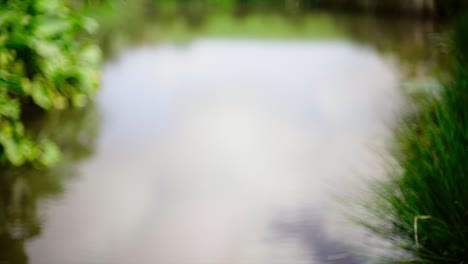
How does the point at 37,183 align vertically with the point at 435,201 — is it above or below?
above

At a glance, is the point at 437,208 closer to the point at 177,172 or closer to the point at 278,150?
the point at 177,172

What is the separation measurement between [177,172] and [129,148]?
1.88 ft

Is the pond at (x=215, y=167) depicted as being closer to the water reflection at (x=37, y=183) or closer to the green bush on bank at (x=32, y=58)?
the water reflection at (x=37, y=183)

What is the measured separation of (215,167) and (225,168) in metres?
0.06

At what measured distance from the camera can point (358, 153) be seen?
139 inches

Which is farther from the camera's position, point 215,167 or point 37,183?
point 215,167

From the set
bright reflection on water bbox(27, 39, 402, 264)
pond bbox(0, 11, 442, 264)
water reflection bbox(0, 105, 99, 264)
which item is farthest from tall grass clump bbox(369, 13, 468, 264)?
water reflection bbox(0, 105, 99, 264)

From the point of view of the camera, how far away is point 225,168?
130 inches

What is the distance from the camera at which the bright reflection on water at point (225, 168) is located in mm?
2303

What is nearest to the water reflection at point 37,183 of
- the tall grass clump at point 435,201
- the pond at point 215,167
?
the pond at point 215,167

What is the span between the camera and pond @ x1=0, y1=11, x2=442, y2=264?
230cm

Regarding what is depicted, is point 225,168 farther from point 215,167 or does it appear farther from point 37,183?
point 37,183

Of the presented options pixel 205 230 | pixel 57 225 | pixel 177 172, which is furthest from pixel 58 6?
pixel 205 230

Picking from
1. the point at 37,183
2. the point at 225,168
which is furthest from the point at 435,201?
the point at 37,183
